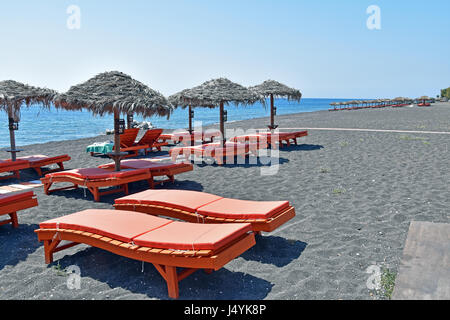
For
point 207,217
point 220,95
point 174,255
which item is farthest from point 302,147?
point 174,255

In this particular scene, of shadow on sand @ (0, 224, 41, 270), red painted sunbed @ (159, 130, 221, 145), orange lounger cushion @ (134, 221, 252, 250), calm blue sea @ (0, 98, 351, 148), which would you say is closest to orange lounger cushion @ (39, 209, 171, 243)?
orange lounger cushion @ (134, 221, 252, 250)

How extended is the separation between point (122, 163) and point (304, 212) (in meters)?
4.11

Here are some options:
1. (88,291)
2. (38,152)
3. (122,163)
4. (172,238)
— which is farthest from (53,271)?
(38,152)

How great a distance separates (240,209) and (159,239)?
4.34 feet

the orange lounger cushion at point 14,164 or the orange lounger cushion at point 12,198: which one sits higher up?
the orange lounger cushion at point 14,164

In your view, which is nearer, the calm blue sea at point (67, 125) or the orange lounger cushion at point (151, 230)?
the orange lounger cushion at point (151, 230)

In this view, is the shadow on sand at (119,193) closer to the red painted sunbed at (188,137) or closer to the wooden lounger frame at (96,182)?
the wooden lounger frame at (96,182)

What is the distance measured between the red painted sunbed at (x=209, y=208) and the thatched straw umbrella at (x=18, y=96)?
14.2 ft

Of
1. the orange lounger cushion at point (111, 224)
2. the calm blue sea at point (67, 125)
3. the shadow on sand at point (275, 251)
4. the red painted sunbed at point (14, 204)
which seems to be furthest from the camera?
the calm blue sea at point (67, 125)

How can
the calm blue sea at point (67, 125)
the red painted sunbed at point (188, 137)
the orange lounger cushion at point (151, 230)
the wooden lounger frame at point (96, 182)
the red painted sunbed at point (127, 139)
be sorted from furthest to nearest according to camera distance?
the calm blue sea at point (67, 125)
the red painted sunbed at point (188, 137)
the red painted sunbed at point (127, 139)
the wooden lounger frame at point (96, 182)
the orange lounger cushion at point (151, 230)

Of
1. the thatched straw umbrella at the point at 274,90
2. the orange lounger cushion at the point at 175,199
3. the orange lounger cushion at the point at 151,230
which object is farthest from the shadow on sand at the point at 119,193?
the thatched straw umbrella at the point at 274,90

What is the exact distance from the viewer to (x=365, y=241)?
14.0 ft

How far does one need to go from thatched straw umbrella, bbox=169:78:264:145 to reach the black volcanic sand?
2424 mm

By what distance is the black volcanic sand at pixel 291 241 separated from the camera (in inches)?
133
